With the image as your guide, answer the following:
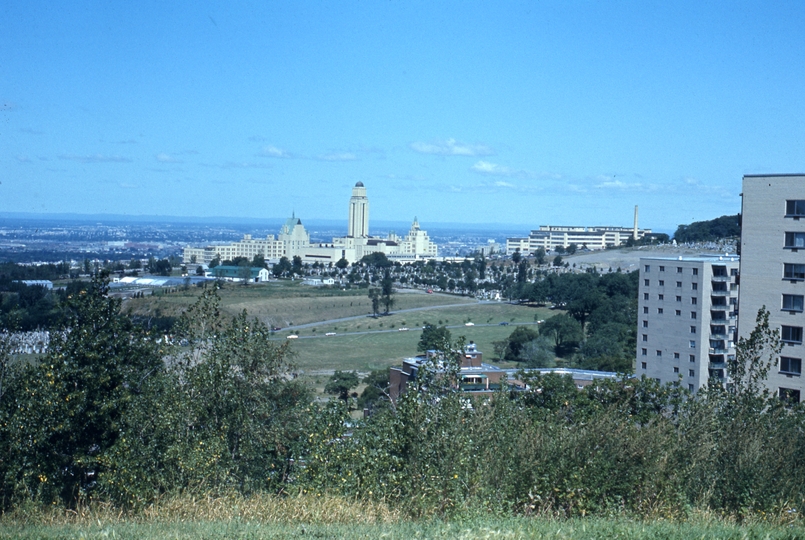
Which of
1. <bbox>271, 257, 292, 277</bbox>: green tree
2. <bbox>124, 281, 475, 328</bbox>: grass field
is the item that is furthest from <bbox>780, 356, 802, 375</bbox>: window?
<bbox>271, 257, 292, 277</bbox>: green tree

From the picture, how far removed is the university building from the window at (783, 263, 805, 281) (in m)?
51.3

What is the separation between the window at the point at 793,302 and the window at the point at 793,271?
25cm

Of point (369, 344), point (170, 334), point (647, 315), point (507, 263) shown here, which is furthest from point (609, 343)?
point (507, 263)

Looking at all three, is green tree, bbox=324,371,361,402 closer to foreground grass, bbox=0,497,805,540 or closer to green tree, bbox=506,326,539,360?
green tree, bbox=506,326,539,360

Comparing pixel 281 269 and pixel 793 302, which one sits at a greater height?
pixel 793 302

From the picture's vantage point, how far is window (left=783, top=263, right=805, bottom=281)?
10.4 meters

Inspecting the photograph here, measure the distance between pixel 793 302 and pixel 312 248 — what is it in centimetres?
7805

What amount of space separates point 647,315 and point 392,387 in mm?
6899

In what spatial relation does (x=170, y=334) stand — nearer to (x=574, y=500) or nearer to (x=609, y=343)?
(x=574, y=500)

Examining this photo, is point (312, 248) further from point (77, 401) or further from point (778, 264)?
point (77, 401)

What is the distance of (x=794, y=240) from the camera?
10.5 metres

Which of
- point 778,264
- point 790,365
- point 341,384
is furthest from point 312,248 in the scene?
point 790,365

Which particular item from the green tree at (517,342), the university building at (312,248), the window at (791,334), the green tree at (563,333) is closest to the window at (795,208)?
the window at (791,334)

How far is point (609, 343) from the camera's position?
23375mm
